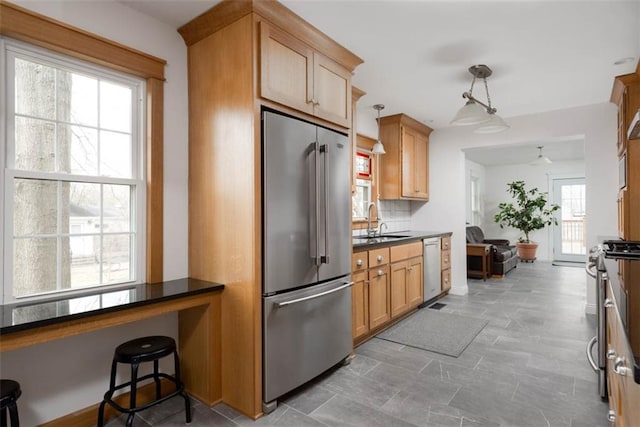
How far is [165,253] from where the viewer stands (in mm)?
2377

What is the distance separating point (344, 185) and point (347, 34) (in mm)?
1105

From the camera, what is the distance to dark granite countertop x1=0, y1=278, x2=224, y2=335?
154cm

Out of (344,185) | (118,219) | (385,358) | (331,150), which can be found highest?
(331,150)

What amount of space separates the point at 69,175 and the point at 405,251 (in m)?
3.09

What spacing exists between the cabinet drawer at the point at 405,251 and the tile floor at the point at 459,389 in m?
0.86

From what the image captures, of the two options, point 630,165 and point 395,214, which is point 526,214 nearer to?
point 395,214

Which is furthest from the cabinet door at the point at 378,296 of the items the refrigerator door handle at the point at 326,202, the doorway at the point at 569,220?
the doorway at the point at 569,220

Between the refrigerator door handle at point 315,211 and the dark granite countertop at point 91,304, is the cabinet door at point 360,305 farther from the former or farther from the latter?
the dark granite countertop at point 91,304

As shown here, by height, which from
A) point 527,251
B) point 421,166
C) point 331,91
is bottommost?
point 527,251

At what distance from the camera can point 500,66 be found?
10.2 ft

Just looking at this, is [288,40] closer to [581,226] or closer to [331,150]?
[331,150]

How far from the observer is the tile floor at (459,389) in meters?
2.06

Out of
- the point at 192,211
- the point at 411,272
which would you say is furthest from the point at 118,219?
the point at 411,272

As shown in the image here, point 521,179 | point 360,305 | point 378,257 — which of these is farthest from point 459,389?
point 521,179
